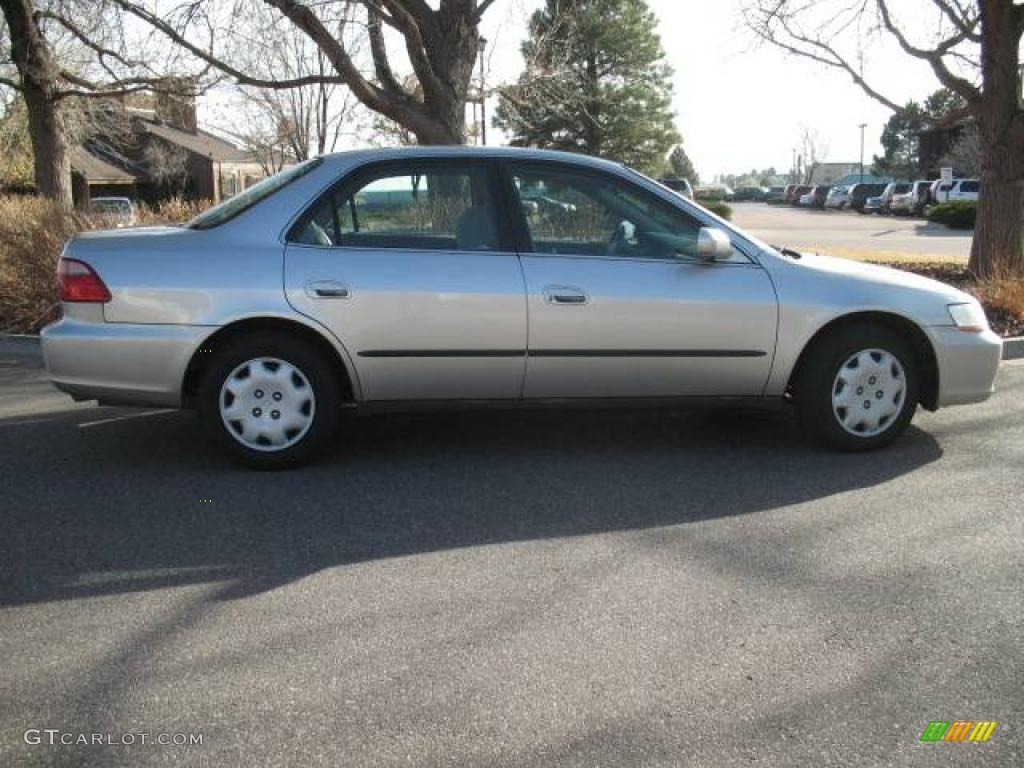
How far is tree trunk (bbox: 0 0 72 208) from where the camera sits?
14.8m

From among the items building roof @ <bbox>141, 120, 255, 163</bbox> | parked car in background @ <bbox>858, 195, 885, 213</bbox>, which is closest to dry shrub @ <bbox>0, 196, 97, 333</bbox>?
building roof @ <bbox>141, 120, 255, 163</bbox>

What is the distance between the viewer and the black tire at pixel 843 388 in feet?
17.4

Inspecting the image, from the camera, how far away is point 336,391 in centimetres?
507

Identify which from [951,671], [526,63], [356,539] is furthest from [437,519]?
[526,63]

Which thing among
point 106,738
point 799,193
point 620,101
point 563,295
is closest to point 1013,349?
point 563,295

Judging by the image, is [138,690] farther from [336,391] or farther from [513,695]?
[336,391]

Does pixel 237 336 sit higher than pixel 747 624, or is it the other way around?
pixel 237 336

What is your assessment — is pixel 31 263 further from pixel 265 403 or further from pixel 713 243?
pixel 713 243

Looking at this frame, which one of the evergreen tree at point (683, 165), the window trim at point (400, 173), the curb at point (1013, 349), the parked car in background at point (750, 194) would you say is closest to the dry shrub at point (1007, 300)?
the curb at point (1013, 349)

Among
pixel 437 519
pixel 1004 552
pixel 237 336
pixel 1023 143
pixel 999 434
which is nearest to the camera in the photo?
pixel 1004 552

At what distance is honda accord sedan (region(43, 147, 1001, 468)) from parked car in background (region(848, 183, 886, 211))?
50.9 m

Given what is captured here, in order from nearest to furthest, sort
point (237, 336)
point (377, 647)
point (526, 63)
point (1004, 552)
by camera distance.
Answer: point (377, 647), point (1004, 552), point (237, 336), point (526, 63)

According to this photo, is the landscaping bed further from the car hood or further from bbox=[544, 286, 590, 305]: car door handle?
bbox=[544, 286, 590, 305]: car door handle

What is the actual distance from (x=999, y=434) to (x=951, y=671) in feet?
10.6
